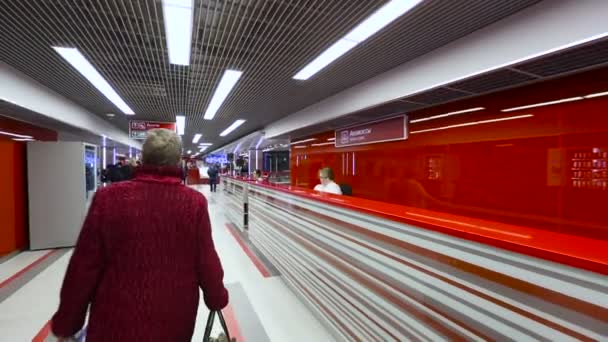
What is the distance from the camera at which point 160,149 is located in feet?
4.36

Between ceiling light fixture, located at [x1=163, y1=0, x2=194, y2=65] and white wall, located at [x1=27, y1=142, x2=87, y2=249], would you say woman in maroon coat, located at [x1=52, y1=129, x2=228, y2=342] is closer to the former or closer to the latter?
ceiling light fixture, located at [x1=163, y1=0, x2=194, y2=65]

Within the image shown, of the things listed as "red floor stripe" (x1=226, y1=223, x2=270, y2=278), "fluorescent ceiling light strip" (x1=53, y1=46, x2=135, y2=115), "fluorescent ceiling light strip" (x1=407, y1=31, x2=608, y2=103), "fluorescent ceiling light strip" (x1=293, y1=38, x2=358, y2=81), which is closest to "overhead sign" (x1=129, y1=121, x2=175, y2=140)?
"fluorescent ceiling light strip" (x1=53, y1=46, x2=135, y2=115)

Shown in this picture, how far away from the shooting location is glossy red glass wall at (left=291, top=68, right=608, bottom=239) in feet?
10.4

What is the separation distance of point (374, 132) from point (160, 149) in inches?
225

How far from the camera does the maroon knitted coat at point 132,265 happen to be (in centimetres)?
119

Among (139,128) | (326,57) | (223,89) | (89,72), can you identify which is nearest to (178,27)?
(326,57)

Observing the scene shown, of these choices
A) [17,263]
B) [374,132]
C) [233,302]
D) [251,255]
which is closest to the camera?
[233,302]

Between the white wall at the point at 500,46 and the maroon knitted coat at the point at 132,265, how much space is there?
341 centimetres

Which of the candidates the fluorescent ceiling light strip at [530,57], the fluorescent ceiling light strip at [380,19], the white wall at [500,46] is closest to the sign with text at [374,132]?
the white wall at [500,46]

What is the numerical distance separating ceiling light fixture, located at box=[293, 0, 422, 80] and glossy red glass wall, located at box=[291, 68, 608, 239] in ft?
6.81

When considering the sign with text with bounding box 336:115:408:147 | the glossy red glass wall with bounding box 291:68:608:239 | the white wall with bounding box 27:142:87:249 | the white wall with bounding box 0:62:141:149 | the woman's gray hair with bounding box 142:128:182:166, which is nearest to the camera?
the woman's gray hair with bounding box 142:128:182:166

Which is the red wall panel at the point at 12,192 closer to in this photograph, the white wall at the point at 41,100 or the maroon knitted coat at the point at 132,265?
the white wall at the point at 41,100

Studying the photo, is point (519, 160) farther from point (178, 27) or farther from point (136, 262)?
point (178, 27)

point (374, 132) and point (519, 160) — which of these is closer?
point (519, 160)
